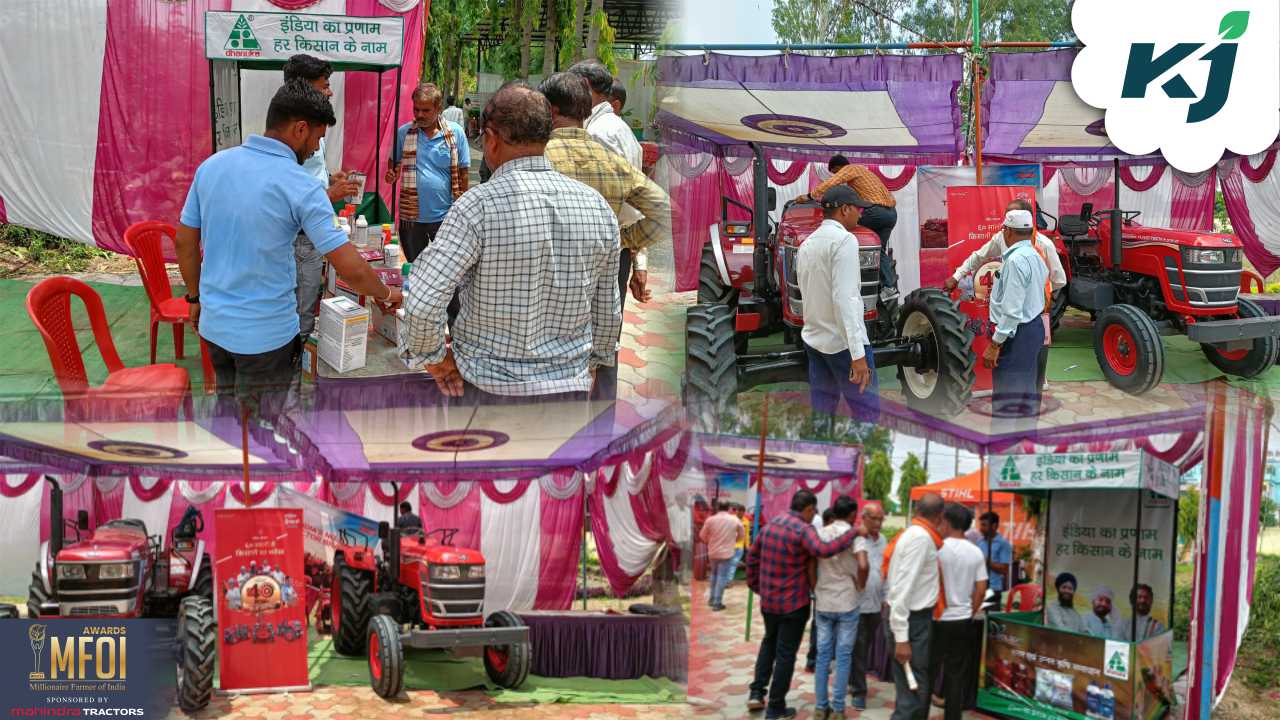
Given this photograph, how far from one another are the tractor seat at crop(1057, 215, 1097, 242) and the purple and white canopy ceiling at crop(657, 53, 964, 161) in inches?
33.3

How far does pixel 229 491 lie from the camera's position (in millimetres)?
3365

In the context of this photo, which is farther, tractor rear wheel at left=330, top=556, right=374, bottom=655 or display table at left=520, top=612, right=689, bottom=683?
display table at left=520, top=612, right=689, bottom=683

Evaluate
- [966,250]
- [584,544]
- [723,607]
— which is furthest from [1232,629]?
[966,250]

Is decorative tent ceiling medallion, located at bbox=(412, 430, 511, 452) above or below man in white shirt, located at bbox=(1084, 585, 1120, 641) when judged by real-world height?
above

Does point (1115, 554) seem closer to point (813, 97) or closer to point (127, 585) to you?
point (127, 585)

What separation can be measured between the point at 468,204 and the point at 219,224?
3.15ft

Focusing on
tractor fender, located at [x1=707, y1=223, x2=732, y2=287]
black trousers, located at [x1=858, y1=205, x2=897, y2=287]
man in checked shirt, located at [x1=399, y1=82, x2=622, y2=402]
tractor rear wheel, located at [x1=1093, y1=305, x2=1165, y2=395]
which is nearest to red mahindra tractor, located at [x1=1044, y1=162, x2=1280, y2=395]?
tractor rear wheel, located at [x1=1093, y1=305, x2=1165, y2=395]

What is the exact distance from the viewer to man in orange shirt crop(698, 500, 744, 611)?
339 cm

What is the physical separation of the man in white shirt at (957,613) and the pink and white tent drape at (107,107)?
5.65 meters

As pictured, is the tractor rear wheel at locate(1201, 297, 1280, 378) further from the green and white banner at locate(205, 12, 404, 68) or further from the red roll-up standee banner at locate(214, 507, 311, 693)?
the red roll-up standee banner at locate(214, 507, 311, 693)

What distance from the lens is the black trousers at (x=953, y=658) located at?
136 inches

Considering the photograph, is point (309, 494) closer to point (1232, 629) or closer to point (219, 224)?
point (219, 224)

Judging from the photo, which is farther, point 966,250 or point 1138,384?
point 966,250

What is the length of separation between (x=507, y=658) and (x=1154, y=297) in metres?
5.54
